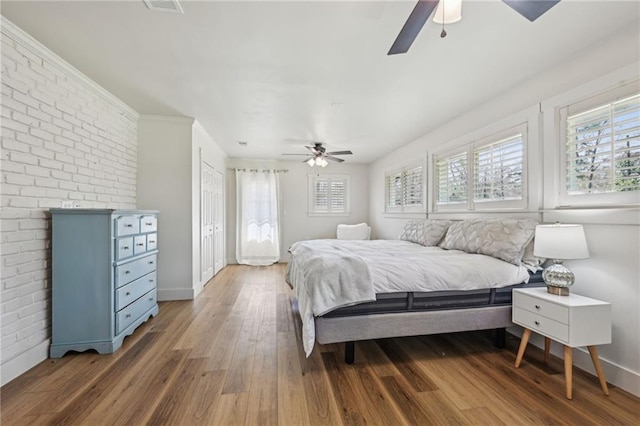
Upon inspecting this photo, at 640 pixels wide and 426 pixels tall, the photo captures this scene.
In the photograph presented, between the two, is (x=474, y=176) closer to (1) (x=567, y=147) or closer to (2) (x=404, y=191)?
(1) (x=567, y=147)

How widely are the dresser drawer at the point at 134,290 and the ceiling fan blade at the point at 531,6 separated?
133 inches

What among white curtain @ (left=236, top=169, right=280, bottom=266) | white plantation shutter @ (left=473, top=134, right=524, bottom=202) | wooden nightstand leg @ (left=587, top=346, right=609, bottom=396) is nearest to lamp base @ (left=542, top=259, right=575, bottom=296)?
wooden nightstand leg @ (left=587, top=346, right=609, bottom=396)

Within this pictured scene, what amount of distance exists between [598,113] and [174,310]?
4.59 meters

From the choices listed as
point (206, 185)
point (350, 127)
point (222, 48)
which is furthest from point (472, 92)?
point (206, 185)

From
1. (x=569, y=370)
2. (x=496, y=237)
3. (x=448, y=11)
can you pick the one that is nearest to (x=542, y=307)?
(x=569, y=370)

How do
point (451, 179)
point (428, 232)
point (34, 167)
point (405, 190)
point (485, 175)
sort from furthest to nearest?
point (405, 190), point (451, 179), point (428, 232), point (485, 175), point (34, 167)

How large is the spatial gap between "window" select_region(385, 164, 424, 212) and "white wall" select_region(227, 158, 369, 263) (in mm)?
1160

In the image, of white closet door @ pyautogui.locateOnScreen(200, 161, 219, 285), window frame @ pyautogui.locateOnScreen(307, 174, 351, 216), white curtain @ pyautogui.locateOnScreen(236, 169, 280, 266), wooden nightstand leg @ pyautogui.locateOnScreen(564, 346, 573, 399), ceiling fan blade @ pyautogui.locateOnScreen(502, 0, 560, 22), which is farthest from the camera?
window frame @ pyautogui.locateOnScreen(307, 174, 351, 216)

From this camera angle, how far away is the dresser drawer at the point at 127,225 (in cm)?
238

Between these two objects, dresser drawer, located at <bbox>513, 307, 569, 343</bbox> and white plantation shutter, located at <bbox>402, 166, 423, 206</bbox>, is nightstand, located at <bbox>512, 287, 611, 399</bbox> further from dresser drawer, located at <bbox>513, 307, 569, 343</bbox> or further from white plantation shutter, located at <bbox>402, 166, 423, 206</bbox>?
white plantation shutter, located at <bbox>402, 166, 423, 206</bbox>

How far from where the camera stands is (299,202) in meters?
6.53

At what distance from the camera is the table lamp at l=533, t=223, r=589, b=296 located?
184 centimetres

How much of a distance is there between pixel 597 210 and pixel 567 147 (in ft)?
1.95

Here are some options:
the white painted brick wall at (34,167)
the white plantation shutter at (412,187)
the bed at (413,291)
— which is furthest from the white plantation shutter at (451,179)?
the white painted brick wall at (34,167)
